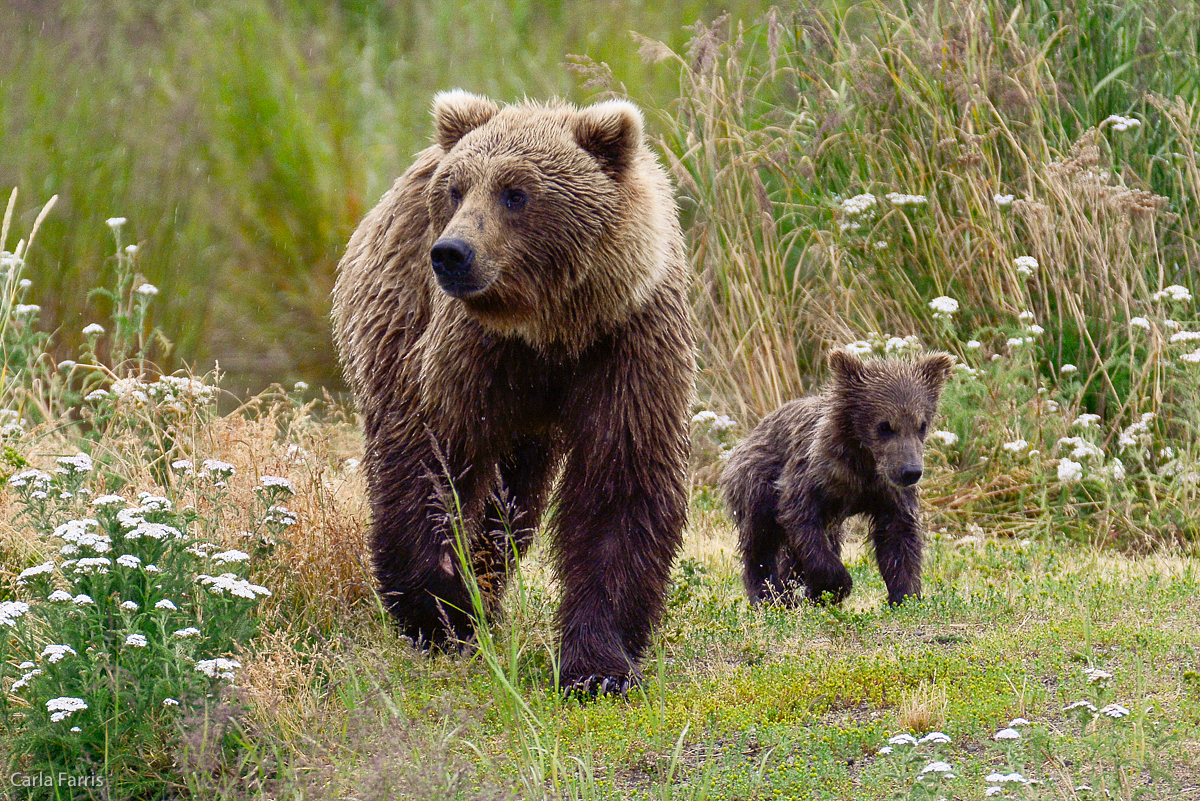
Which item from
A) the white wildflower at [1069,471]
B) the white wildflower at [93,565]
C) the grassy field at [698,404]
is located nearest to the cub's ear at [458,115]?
the grassy field at [698,404]

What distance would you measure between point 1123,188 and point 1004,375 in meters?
1.28

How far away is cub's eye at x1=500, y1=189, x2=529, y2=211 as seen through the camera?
4.31 meters

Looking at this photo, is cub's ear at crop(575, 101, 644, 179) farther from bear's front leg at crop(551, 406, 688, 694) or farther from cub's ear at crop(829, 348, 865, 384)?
cub's ear at crop(829, 348, 865, 384)

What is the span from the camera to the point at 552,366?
456cm

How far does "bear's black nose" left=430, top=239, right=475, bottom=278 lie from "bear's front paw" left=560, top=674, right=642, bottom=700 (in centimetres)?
143

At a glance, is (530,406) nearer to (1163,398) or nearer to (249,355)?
(1163,398)

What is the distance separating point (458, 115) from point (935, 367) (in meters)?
2.52

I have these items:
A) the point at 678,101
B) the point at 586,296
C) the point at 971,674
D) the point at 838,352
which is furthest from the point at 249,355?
the point at 971,674

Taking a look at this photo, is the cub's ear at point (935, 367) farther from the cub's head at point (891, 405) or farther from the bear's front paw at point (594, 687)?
the bear's front paw at point (594, 687)

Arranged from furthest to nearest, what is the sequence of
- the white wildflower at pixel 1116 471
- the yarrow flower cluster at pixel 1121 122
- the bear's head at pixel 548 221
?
the yarrow flower cluster at pixel 1121 122 < the white wildflower at pixel 1116 471 < the bear's head at pixel 548 221

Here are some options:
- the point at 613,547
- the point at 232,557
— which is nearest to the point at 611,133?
the point at 613,547

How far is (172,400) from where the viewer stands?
20.3 feet

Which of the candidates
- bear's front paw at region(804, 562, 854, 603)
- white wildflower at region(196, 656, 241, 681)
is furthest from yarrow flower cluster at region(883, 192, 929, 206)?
white wildflower at region(196, 656, 241, 681)

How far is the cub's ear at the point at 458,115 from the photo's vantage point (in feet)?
15.4
